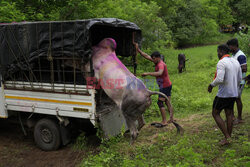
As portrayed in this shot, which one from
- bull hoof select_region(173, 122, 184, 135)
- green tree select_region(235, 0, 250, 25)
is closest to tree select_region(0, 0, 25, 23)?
bull hoof select_region(173, 122, 184, 135)

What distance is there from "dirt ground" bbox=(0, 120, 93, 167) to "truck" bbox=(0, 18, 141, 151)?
0.21m

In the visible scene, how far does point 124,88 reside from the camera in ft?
16.2

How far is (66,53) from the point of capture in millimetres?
4926

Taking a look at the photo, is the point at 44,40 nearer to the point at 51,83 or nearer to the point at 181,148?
the point at 51,83

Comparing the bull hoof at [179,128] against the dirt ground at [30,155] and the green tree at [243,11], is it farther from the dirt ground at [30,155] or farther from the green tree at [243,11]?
the green tree at [243,11]

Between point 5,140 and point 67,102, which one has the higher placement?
point 67,102

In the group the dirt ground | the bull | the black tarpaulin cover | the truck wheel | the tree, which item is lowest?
the dirt ground

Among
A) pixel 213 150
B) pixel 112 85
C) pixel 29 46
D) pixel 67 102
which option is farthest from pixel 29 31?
pixel 213 150

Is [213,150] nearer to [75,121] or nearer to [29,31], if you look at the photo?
[75,121]

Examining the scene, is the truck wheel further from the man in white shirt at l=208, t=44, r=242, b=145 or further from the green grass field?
the man in white shirt at l=208, t=44, r=242, b=145

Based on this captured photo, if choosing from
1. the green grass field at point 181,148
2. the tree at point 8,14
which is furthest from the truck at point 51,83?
the tree at point 8,14

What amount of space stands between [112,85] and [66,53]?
3.79 feet

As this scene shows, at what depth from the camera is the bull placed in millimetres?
4922

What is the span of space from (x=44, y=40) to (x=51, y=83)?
0.92 meters
